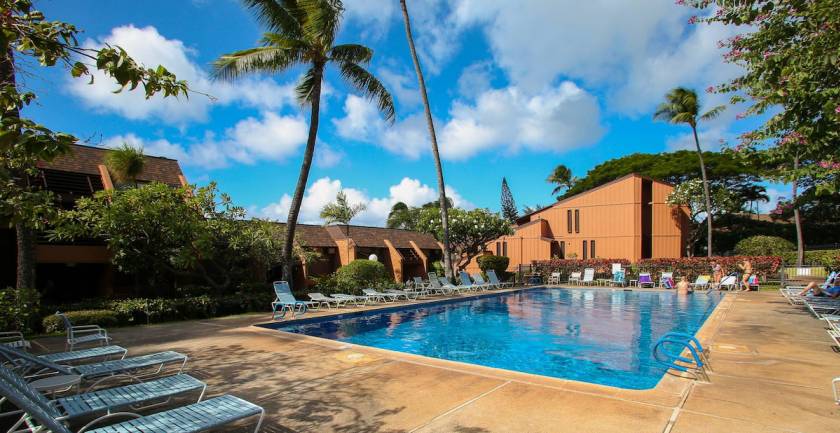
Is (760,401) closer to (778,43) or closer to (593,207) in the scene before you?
(778,43)

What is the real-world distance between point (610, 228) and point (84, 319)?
30157 millimetres

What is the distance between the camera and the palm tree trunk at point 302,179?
50.5ft

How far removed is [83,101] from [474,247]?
71.5 ft

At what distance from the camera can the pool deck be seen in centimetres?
429

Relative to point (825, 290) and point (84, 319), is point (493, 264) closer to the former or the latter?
point (825, 290)

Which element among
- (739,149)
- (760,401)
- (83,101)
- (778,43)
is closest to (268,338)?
(83,101)

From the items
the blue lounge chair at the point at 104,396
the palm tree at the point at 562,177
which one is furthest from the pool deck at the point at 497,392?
the palm tree at the point at 562,177

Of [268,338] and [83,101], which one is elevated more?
[83,101]

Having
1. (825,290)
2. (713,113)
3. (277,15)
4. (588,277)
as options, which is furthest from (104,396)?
(713,113)

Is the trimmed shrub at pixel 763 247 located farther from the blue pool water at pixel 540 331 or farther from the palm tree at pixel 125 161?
the palm tree at pixel 125 161

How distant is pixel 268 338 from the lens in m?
9.17

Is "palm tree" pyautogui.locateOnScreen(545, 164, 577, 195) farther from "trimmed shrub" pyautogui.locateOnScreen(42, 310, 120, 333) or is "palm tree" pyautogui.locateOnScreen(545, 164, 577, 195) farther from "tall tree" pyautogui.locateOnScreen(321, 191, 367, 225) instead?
"trimmed shrub" pyautogui.locateOnScreen(42, 310, 120, 333)

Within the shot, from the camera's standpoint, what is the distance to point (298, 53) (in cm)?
1545

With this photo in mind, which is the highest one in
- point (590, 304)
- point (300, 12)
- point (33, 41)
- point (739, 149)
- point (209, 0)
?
point (300, 12)
